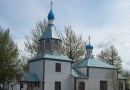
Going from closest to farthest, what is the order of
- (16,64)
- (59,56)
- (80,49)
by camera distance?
(16,64)
(59,56)
(80,49)

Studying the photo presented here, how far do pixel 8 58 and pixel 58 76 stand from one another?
246 inches

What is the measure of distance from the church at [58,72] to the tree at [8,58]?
2040 mm

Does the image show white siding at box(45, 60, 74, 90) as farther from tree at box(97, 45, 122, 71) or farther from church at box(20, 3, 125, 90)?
tree at box(97, 45, 122, 71)

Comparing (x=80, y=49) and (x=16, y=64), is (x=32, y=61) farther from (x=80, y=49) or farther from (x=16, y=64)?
(x=80, y=49)

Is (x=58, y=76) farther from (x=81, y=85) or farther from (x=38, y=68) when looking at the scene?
(x=81, y=85)

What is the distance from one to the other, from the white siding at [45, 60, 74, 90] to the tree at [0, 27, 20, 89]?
3.35 meters

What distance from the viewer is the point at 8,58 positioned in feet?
102

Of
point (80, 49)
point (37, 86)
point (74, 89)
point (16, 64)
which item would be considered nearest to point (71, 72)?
point (74, 89)

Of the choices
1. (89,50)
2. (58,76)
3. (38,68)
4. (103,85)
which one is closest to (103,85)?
(103,85)

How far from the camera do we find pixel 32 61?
3559 cm

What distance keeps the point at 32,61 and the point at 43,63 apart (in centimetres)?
285

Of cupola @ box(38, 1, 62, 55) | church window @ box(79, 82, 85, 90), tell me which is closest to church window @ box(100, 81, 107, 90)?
church window @ box(79, 82, 85, 90)

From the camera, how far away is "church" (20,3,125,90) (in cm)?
3334

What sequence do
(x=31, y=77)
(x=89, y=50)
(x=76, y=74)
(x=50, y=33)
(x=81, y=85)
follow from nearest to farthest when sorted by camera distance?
(x=31, y=77)
(x=81, y=85)
(x=50, y=33)
(x=76, y=74)
(x=89, y=50)
